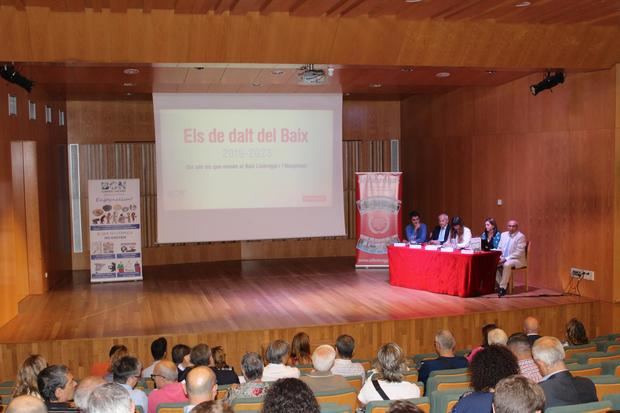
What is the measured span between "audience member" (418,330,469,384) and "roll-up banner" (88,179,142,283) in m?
7.45

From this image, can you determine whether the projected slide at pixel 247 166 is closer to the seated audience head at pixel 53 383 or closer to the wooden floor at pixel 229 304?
the wooden floor at pixel 229 304

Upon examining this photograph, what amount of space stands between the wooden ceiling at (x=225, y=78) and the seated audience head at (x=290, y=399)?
6128 mm

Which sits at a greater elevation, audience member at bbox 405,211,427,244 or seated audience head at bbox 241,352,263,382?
audience member at bbox 405,211,427,244

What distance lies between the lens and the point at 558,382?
399 cm

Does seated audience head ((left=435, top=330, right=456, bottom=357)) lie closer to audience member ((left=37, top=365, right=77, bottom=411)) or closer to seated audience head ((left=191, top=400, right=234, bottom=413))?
audience member ((left=37, top=365, right=77, bottom=411))

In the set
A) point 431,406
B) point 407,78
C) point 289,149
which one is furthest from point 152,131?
point 431,406

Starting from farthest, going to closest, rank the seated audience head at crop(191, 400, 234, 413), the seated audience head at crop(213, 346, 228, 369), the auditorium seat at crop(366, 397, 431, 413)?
the seated audience head at crop(213, 346, 228, 369) → the auditorium seat at crop(366, 397, 431, 413) → the seated audience head at crop(191, 400, 234, 413)

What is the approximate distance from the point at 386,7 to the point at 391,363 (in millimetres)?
4296

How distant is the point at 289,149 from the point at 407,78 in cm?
Answer: 230

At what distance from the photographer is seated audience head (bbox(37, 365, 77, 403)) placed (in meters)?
4.16

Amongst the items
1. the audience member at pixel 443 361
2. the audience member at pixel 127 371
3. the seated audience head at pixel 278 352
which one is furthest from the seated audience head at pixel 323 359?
the audience member at pixel 127 371

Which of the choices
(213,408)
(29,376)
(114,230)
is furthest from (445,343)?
(114,230)

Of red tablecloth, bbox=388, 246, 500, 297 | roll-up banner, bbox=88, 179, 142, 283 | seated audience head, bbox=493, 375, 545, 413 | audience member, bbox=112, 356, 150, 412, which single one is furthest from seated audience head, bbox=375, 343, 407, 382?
roll-up banner, bbox=88, 179, 142, 283

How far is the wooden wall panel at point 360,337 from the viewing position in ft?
25.9
